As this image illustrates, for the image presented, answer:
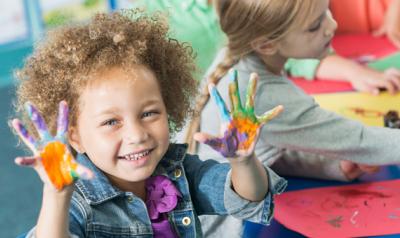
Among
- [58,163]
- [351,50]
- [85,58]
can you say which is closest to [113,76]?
[85,58]

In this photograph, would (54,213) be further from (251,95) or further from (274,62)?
(274,62)

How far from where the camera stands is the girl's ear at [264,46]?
1039mm

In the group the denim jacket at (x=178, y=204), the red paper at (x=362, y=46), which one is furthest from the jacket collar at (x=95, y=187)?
the red paper at (x=362, y=46)

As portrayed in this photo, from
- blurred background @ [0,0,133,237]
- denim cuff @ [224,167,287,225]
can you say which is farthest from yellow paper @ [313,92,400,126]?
blurred background @ [0,0,133,237]

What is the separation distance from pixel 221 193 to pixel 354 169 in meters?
0.34

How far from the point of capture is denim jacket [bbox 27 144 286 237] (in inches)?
29.2

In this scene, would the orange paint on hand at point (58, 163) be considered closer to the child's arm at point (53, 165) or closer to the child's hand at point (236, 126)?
the child's arm at point (53, 165)

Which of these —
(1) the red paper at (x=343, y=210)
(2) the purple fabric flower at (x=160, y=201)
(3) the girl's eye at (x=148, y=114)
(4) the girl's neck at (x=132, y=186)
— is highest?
(3) the girl's eye at (x=148, y=114)

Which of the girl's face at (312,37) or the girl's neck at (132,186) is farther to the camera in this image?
the girl's face at (312,37)

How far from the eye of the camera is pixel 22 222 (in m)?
1.75

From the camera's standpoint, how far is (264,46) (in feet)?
3.45

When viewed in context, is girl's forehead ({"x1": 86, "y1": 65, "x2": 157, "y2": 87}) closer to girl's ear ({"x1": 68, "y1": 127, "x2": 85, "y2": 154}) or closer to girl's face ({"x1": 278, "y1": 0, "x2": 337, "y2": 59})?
girl's ear ({"x1": 68, "y1": 127, "x2": 85, "y2": 154})

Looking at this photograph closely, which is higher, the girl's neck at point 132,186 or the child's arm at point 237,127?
the child's arm at point 237,127

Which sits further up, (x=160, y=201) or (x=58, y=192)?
(x=58, y=192)
